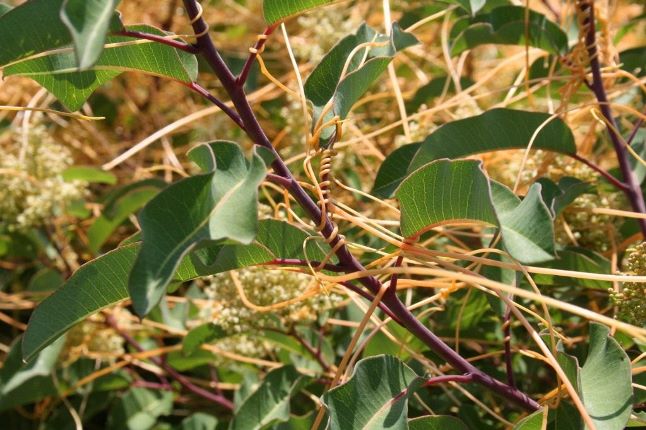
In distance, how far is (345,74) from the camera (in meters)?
0.91

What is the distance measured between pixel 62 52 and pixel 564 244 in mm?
722

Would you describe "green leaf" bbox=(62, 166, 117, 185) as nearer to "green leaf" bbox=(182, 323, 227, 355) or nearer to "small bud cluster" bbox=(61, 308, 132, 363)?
"small bud cluster" bbox=(61, 308, 132, 363)

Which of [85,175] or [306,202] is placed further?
[85,175]

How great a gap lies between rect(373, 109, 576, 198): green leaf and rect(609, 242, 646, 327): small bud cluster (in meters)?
0.24

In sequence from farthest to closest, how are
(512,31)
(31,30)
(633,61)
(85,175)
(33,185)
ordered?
(85,175), (33,185), (633,61), (512,31), (31,30)

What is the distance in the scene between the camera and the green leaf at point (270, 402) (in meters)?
1.11

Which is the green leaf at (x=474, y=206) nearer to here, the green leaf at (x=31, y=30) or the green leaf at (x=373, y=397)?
the green leaf at (x=373, y=397)

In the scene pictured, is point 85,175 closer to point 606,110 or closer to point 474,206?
point 606,110

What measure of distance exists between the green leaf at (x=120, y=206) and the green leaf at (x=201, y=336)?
33cm

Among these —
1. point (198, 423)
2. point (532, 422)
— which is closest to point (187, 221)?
point (532, 422)

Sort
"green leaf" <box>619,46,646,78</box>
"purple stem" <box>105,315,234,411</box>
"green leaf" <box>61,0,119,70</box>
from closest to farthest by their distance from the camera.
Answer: "green leaf" <box>61,0,119,70</box> → "green leaf" <box>619,46,646,78</box> → "purple stem" <box>105,315,234,411</box>

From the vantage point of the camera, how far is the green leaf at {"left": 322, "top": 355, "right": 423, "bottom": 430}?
0.79 m

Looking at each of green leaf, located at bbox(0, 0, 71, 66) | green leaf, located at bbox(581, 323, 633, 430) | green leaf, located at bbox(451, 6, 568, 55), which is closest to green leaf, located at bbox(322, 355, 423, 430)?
green leaf, located at bbox(581, 323, 633, 430)

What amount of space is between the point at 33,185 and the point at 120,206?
17 cm
